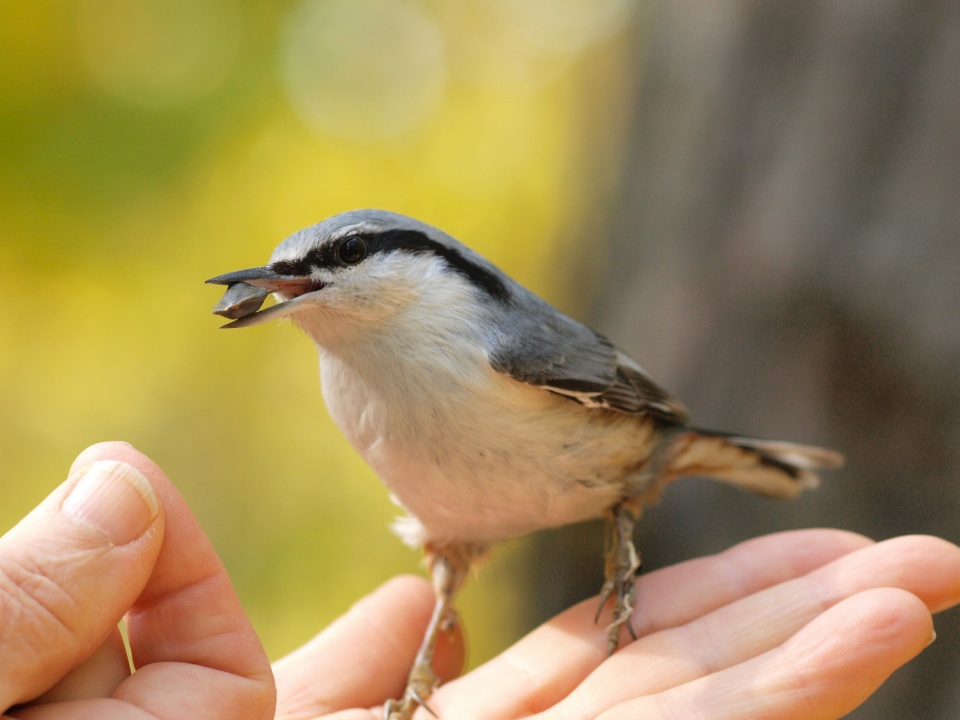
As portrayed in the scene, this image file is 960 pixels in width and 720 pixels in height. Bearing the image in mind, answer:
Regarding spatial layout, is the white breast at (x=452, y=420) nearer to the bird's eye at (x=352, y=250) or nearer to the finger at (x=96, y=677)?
the bird's eye at (x=352, y=250)

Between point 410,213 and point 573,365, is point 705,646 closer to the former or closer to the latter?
point 573,365

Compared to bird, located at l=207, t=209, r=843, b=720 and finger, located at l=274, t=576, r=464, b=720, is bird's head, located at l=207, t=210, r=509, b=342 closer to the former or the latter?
bird, located at l=207, t=209, r=843, b=720

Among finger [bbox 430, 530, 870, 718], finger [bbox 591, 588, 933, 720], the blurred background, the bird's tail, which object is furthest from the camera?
the blurred background

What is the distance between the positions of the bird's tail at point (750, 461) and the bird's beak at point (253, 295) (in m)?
1.20

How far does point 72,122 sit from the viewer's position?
3391 millimetres

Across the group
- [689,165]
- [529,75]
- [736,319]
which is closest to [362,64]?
[529,75]

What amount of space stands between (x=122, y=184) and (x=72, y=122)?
365 mm

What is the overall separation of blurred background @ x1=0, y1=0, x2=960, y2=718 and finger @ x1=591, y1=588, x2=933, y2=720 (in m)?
1.02

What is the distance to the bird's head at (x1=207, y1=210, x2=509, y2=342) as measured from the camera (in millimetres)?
1316

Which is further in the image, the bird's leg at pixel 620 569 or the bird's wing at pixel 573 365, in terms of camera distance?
the bird's leg at pixel 620 569

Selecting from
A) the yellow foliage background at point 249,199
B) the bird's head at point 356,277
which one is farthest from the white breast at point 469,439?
the yellow foliage background at point 249,199

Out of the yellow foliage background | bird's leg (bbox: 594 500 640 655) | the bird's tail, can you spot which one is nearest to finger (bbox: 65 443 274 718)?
bird's leg (bbox: 594 500 640 655)

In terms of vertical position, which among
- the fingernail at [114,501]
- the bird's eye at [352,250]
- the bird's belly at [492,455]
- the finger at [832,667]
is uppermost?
the bird's eye at [352,250]

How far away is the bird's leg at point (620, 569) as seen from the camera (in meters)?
1.75
